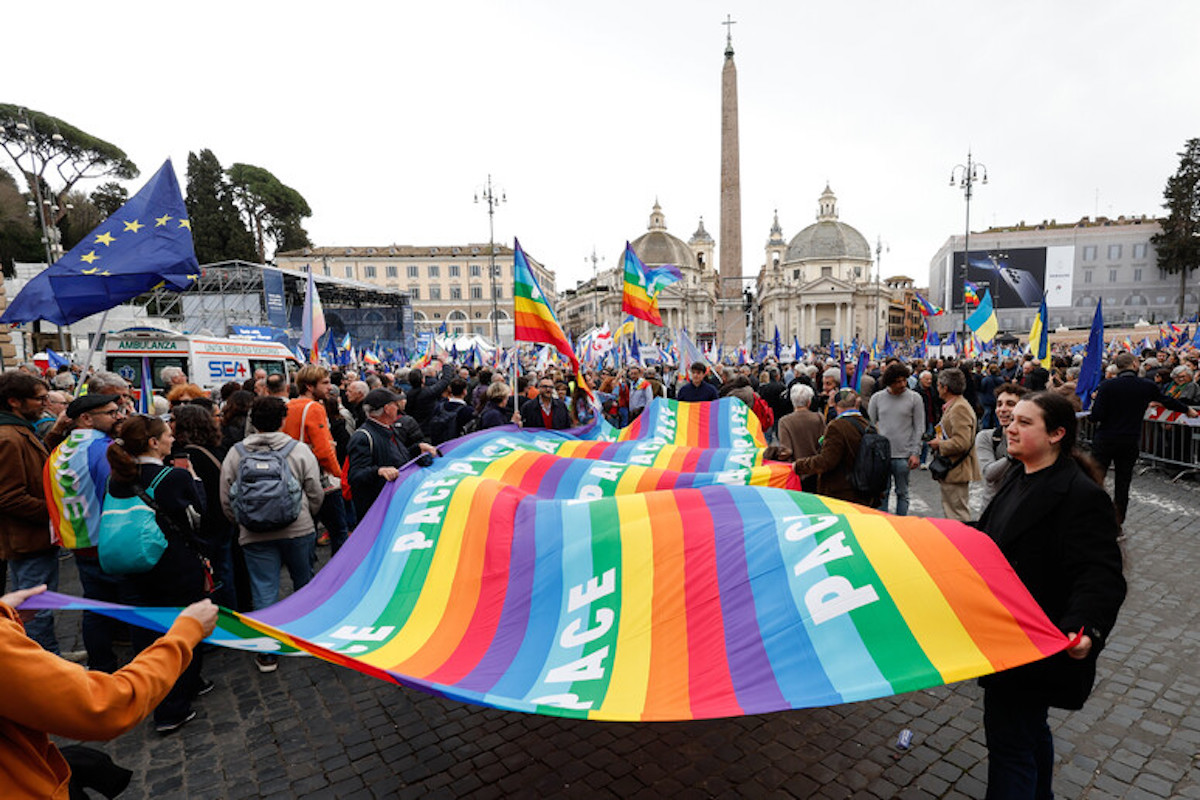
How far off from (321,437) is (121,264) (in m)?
2.61

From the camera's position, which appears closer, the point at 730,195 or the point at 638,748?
the point at 638,748

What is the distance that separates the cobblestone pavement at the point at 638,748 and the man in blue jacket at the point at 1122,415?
3019 millimetres

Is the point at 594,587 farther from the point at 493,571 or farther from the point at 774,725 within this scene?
the point at 774,725

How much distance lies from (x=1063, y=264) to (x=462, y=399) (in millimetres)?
80502

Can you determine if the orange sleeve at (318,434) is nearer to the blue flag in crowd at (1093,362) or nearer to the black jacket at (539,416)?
the black jacket at (539,416)

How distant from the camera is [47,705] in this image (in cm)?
152

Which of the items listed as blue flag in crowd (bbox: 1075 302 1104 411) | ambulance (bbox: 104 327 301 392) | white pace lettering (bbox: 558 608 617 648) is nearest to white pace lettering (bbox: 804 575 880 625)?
white pace lettering (bbox: 558 608 617 648)

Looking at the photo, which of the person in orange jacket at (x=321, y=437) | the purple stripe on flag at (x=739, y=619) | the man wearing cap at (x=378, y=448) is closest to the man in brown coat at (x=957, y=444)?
the purple stripe on flag at (x=739, y=619)

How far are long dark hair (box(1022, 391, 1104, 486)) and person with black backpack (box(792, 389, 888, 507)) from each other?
7.50 ft

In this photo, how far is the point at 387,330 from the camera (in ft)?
160

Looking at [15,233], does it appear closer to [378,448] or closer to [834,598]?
[378,448]

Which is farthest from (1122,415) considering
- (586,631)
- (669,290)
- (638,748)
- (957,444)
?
(669,290)

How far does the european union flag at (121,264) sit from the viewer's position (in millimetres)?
5570

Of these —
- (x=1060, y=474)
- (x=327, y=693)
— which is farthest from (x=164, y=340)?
(x=1060, y=474)
